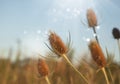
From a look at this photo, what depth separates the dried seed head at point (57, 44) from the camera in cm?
118

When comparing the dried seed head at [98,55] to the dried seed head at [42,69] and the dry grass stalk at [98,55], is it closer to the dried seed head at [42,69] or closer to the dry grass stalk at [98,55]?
the dry grass stalk at [98,55]

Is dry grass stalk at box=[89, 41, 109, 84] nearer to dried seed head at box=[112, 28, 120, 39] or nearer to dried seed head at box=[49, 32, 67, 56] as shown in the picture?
dried seed head at box=[49, 32, 67, 56]

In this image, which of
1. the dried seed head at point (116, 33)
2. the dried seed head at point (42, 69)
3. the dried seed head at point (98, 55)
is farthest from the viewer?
the dried seed head at point (116, 33)

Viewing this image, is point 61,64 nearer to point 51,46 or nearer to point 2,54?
point 2,54

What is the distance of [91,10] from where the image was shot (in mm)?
1434

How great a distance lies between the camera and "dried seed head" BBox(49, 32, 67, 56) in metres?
1.18

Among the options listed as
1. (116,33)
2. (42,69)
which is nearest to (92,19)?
(116,33)

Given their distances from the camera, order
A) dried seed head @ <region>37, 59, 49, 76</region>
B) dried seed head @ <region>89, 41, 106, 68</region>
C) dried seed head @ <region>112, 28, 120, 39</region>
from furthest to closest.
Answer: dried seed head @ <region>112, 28, 120, 39</region> < dried seed head @ <region>37, 59, 49, 76</region> < dried seed head @ <region>89, 41, 106, 68</region>

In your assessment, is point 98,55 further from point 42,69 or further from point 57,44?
point 42,69

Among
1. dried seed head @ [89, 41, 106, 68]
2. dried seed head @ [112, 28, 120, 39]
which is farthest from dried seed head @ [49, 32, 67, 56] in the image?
dried seed head @ [112, 28, 120, 39]

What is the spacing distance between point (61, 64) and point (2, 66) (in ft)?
2.49

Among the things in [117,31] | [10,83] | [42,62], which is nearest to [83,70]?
[10,83]

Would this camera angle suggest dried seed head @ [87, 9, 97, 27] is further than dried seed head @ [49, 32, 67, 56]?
Yes

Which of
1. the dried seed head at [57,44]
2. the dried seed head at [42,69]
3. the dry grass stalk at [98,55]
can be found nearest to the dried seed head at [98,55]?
the dry grass stalk at [98,55]
